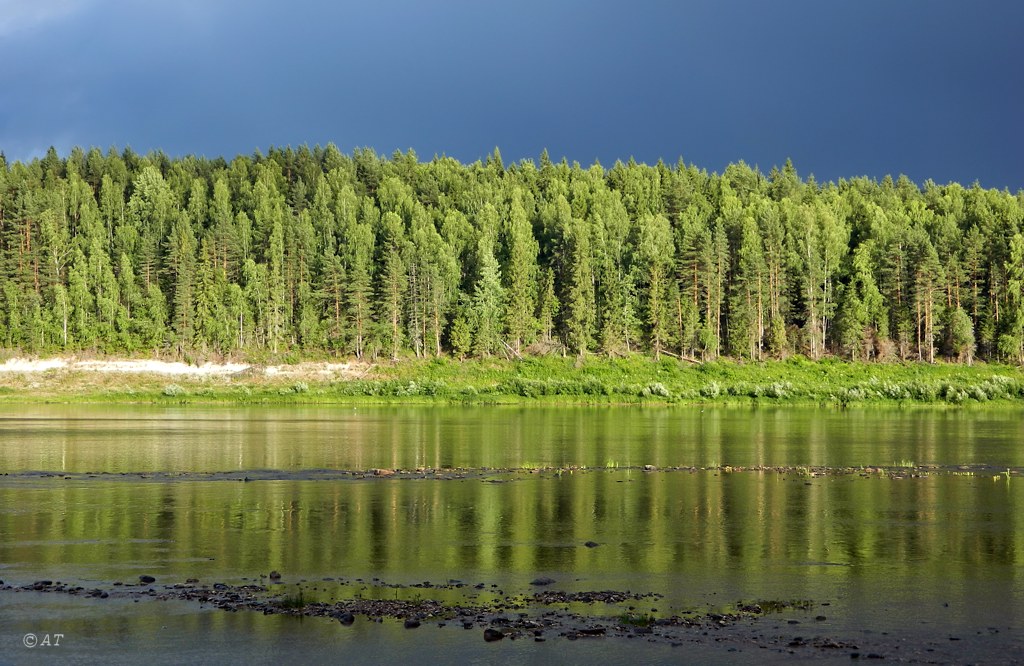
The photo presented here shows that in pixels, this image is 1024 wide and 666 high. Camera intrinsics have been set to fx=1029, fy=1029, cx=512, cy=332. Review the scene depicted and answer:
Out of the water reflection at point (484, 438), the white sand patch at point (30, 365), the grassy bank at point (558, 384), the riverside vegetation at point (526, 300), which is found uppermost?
the riverside vegetation at point (526, 300)

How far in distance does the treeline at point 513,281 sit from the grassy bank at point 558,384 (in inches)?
245

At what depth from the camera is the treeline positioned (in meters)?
133

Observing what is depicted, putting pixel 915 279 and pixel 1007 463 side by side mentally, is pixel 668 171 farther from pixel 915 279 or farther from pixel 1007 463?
pixel 1007 463

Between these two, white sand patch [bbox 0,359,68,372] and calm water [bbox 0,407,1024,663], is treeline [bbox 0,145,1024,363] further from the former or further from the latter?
calm water [bbox 0,407,1024,663]

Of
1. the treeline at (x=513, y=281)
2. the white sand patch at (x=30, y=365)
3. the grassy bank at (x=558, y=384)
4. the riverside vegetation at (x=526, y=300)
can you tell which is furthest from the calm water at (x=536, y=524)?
the treeline at (x=513, y=281)

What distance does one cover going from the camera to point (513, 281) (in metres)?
140

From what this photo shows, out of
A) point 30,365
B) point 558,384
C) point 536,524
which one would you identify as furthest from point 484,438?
point 30,365

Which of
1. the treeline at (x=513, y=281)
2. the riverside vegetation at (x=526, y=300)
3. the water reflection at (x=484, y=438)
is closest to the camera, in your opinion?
the water reflection at (x=484, y=438)

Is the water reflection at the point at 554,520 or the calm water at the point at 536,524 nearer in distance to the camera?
the calm water at the point at 536,524

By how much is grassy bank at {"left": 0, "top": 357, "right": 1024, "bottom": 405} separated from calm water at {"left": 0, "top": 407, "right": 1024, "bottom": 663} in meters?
51.7

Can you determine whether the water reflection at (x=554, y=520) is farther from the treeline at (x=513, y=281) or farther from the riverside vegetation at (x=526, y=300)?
the treeline at (x=513, y=281)

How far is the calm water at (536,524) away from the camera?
68.5 ft

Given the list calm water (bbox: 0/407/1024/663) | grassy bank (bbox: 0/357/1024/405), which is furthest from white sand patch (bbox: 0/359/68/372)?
calm water (bbox: 0/407/1024/663)

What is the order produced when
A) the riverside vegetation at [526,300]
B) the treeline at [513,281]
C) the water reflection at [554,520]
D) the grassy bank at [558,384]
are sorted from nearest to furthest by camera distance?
1. the water reflection at [554,520]
2. the grassy bank at [558,384]
3. the riverside vegetation at [526,300]
4. the treeline at [513,281]
